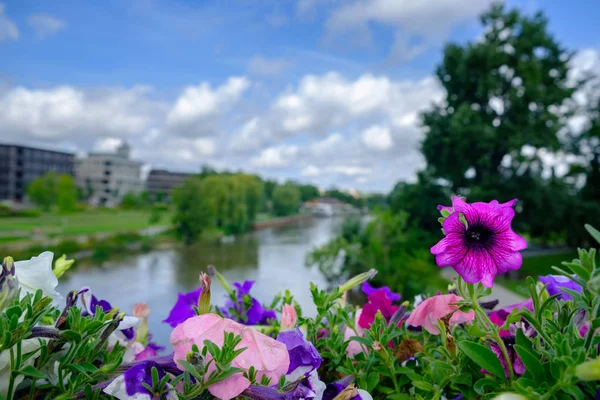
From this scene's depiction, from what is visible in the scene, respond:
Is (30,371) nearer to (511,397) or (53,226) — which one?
(511,397)

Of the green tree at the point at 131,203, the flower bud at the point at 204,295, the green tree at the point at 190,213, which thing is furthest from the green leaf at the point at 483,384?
the green tree at the point at 131,203

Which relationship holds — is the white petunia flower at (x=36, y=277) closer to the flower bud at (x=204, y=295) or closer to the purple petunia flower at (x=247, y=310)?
the flower bud at (x=204, y=295)

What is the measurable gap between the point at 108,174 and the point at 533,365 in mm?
64760

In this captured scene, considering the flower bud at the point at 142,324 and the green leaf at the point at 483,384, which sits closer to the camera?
the green leaf at the point at 483,384

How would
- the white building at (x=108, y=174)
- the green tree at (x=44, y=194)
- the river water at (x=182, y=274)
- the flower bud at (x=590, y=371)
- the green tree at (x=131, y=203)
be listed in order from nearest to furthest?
the flower bud at (x=590, y=371), the river water at (x=182, y=274), the green tree at (x=44, y=194), the green tree at (x=131, y=203), the white building at (x=108, y=174)

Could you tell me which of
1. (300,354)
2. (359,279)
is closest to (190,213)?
(359,279)

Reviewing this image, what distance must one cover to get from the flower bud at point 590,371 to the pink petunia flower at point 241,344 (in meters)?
0.31

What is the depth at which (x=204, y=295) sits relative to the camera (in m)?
0.58

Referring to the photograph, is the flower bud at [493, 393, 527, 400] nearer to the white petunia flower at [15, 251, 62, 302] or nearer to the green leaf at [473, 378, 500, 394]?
the green leaf at [473, 378, 500, 394]

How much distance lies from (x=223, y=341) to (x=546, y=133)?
14.2 metres

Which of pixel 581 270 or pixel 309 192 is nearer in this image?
pixel 581 270

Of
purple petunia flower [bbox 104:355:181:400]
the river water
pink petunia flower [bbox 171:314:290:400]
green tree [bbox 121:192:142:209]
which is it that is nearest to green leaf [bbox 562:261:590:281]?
pink petunia flower [bbox 171:314:290:400]

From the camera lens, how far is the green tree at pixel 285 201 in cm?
4609

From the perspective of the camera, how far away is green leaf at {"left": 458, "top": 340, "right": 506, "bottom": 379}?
1.64 feet
